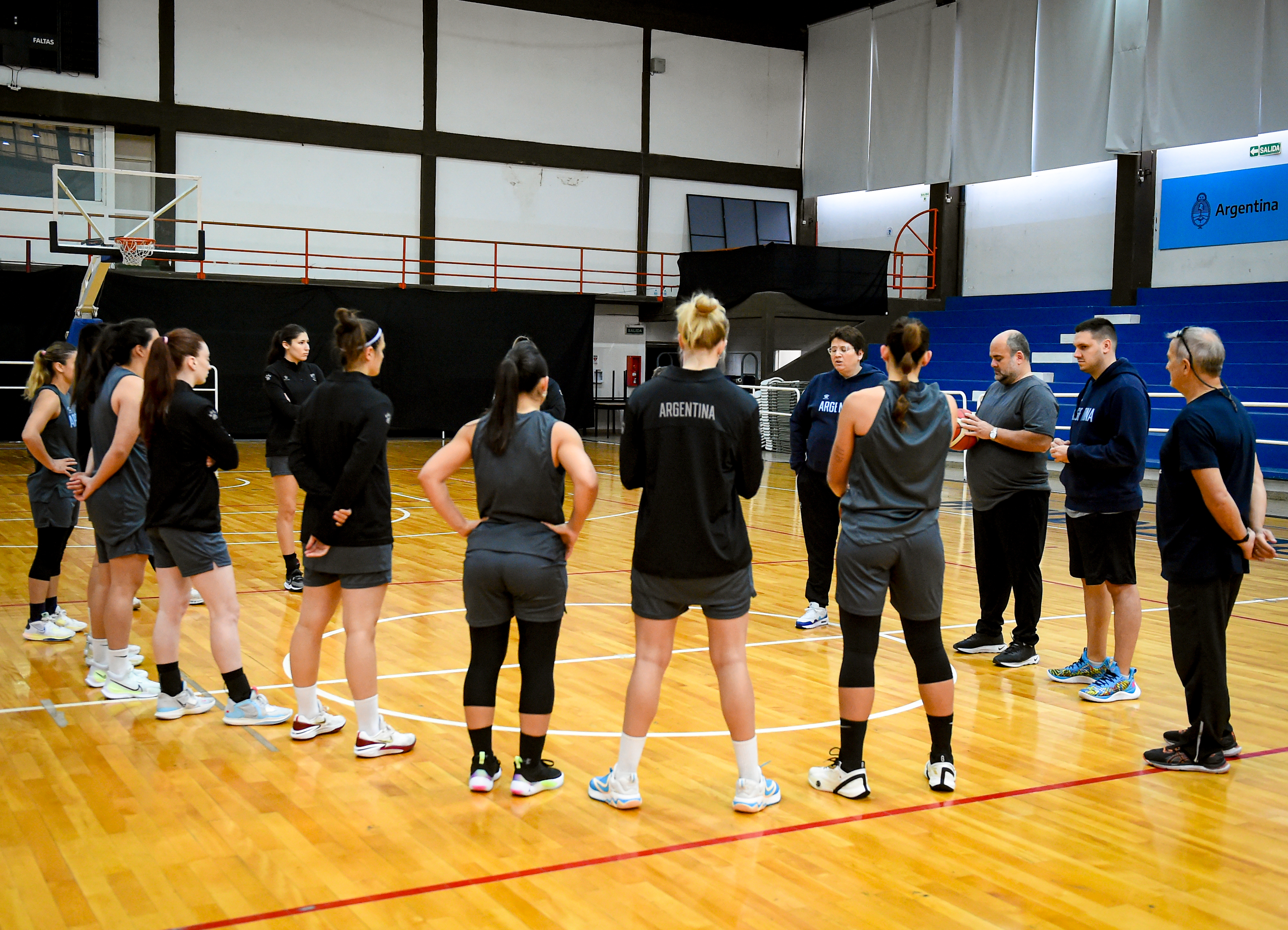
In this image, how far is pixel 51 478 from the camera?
5988 mm

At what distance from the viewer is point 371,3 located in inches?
843

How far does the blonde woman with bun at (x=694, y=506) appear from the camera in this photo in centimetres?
361

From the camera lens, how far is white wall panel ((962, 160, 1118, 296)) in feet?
64.2

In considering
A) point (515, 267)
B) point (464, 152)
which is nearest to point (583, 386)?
point (515, 267)

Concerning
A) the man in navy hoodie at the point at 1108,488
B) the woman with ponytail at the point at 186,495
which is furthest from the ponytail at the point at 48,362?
the man in navy hoodie at the point at 1108,488

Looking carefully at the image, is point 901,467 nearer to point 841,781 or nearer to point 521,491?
point 841,781

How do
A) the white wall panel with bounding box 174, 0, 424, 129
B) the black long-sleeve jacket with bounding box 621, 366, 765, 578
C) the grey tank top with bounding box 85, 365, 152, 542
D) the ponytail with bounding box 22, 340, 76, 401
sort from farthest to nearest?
the white wall panel with bounding box 174, 0, 424, 129
the ponytail with bounding box 22, 340, 76, 401
the grey tank top with bounding box 85, 365, 152, 542
the black long-sleeve jacket with bounding box 621, 366, 765, 578

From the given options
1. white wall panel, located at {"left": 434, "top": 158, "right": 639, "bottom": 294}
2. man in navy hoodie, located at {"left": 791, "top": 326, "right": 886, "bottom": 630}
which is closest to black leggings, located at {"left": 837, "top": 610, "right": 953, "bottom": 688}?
man in navy hoodie, located at {"left": 791, "top": 326, "right": 886, "bottom": 630}

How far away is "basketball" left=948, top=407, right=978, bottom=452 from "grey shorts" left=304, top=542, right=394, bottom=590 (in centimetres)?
268

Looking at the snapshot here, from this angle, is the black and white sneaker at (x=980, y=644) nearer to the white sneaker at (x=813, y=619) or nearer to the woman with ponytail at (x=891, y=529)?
the white sneaker at (x=813, y=619)

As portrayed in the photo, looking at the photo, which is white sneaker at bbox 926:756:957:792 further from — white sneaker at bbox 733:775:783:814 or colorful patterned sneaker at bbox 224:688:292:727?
colorful patterned sneaker at bbox 224:688:292:727

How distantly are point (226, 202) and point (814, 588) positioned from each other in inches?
671

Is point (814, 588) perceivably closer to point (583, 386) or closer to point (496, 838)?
point (496, 838)

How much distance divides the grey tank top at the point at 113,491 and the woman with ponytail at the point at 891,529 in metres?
3.00
